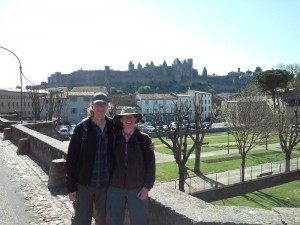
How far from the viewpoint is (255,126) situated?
28.3 meters

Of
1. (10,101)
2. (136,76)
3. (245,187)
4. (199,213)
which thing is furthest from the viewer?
(136,76)

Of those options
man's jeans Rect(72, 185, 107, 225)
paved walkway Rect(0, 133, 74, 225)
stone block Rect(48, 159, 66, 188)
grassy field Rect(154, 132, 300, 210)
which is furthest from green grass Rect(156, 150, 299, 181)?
man's jeans Rect(72, 185, 107, 225)

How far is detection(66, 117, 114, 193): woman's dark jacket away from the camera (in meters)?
3.78

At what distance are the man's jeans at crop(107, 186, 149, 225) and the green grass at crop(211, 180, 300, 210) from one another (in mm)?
17931

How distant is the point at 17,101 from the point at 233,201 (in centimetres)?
6232

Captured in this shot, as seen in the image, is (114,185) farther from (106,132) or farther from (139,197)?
(106,132)

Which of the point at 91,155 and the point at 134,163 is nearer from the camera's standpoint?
the point at 134,163

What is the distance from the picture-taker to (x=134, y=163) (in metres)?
3.62

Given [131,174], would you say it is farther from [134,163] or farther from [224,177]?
[224,177]

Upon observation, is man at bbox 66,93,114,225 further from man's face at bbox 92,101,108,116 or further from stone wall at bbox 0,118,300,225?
stone wall at bbox 0,118,300,225

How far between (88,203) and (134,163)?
846 mm

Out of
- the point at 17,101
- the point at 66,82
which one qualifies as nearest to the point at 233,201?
the point at 17,101

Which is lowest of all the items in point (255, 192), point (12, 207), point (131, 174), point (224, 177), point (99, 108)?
point (255, 192)

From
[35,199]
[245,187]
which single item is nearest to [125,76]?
[245,187]
